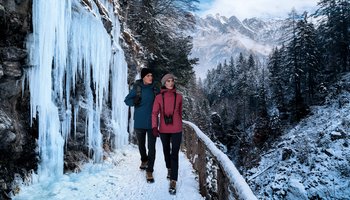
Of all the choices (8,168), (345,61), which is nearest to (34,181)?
(8,168)

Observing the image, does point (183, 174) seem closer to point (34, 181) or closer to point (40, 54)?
point (34, 181)

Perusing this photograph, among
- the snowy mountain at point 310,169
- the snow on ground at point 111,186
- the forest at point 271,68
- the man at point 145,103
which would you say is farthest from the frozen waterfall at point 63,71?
the snowy mountain at point 310,169

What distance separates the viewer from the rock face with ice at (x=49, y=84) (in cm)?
560

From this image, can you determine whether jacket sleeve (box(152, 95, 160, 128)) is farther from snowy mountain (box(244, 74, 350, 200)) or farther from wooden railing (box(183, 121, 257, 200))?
snowy mountain (box(244, 74, 350, 200))

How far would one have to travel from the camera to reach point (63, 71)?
6797mm

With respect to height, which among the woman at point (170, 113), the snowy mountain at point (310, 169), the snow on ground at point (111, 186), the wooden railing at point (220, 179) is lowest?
the snowy mountain at point (310, 169)

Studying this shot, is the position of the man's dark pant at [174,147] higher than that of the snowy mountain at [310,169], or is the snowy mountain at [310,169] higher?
the man's dark pant at [174,147]

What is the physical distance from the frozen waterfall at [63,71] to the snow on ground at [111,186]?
54 cm

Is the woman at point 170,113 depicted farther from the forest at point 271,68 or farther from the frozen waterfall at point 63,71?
the forest at point 271,68

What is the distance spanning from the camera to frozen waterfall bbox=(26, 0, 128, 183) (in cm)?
604

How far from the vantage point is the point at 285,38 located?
4481 cm

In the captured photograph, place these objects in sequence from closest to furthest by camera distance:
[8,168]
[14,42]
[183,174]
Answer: [8,168]
[14,42]
[183,174]

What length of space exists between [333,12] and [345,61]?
8428 millimetres

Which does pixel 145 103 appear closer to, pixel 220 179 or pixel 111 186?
pixel 111 186
